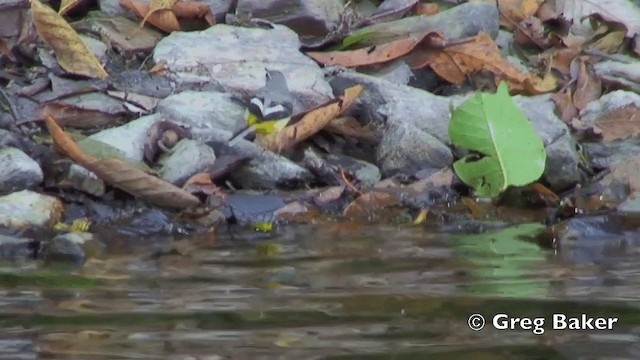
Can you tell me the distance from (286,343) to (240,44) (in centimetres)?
315

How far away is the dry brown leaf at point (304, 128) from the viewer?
5289 mm

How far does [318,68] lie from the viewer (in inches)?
231

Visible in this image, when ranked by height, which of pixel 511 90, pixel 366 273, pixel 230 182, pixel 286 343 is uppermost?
pixel 286 343

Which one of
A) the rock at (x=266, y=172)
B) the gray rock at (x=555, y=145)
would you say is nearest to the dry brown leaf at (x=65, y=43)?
the rock at (x=266, y=172)

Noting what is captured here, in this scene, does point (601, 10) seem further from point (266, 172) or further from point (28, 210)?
point (28, 210)

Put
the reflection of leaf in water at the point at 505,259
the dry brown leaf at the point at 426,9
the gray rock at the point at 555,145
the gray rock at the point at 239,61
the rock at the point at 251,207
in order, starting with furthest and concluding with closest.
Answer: the dry brown leaf at the point at 426,9 < the gray rock at the point at 239,61 < the gray rock at the point at 555,145 < the rock at the point at 251,207 < the reflection of leaf in water at the point at 505,259

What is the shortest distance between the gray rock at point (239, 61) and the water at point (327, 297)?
46.8 inches

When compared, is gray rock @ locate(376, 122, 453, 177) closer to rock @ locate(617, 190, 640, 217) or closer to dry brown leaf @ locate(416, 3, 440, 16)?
rock @ locate(617, 190, 640, 217)

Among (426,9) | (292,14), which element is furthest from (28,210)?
(426,9)

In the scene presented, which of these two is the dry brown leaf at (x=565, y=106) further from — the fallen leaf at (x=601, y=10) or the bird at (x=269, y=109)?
the bird at (x=269, y=109)

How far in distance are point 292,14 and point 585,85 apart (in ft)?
4.45

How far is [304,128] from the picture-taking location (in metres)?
5.34

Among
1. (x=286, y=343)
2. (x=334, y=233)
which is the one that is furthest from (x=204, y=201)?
(x=286, y=343)

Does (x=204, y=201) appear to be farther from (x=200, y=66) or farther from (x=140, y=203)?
(x=200, y=66)
